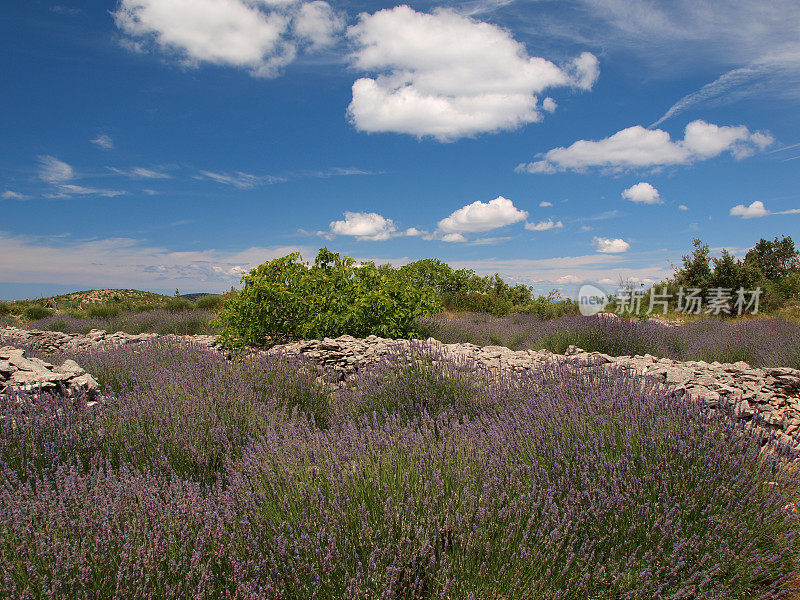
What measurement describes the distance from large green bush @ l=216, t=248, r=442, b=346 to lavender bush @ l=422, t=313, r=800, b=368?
3.51 feet

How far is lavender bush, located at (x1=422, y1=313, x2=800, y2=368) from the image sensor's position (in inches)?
256

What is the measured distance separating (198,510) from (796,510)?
303 cm

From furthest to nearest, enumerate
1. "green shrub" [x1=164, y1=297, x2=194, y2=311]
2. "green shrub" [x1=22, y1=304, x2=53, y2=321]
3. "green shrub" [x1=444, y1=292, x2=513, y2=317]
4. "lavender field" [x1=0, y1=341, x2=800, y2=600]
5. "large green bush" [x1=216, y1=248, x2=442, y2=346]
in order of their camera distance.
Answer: "green shrub" [x1=22, y1=304, x2=53, y2=321] → "green shrub" [x1=164, y1=297, x2=194, y2=311] → "green shrub" [x1=444, y1=292, x2=513, y2=317] → "large green bush" [x1=216, y1=248, x2=442, y2=346] → "lavender field" [x1=0, y1=341, x2=800, y2=600]

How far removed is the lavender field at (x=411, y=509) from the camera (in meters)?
1.74

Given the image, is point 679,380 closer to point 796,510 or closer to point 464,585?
point 796,510

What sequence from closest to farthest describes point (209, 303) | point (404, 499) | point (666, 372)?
1. point (404, 499)
2. point (666, 372)
3. point (209, 303)

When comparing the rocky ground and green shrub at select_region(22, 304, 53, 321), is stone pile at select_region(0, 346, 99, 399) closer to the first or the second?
the rocky ground

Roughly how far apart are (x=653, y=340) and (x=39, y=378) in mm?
7695

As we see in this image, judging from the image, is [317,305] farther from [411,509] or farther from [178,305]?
[178,305]

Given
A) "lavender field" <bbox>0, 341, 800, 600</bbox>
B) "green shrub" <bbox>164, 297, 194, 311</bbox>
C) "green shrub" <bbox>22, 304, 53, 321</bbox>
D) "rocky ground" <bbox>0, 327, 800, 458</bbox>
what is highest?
"green shrub" <bbox>164, 297, 194, 311</bbox>

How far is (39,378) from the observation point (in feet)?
12.9

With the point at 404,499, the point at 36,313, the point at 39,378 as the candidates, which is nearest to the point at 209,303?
the point at 36,313

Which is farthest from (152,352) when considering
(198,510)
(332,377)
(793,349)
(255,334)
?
(793,349)

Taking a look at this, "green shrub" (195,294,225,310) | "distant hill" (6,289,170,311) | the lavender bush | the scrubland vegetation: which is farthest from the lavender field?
"distant hill" (6,289,170,311)
